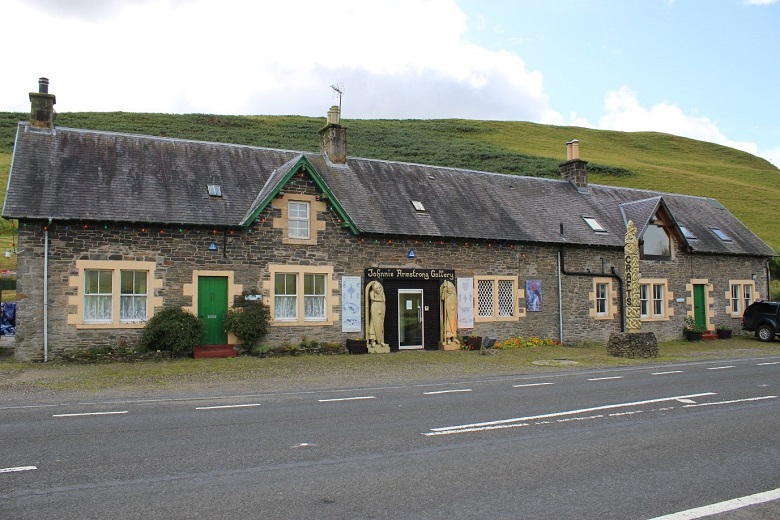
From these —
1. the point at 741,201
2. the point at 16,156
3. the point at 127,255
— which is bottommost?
the point at 127,255

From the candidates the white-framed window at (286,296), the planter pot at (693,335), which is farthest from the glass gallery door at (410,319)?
the planter pot at (693,335)

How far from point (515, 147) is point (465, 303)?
58.3 meters

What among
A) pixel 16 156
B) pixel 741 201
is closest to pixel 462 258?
pixel 16 156

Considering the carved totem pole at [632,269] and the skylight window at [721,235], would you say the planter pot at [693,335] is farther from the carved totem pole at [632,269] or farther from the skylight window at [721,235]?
the carved totem pole at [632,269]

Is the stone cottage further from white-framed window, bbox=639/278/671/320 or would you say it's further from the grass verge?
the grass verge

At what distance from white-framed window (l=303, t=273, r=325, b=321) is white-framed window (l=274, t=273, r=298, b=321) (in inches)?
11.9

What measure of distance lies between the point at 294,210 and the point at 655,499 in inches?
619

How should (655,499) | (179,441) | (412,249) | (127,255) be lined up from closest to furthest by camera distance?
1. (655,499)
2. (179,441)
3. (127,255)
4. (412,249)

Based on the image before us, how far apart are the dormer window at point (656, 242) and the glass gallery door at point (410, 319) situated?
10.8 metres

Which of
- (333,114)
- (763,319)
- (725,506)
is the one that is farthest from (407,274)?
(763,319)

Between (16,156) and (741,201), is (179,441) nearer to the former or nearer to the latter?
(16,156)

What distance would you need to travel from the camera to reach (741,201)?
2206 inches

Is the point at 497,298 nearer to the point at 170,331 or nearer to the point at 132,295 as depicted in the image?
the point at 170,331

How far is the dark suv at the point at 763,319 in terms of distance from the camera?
87.6 feet
